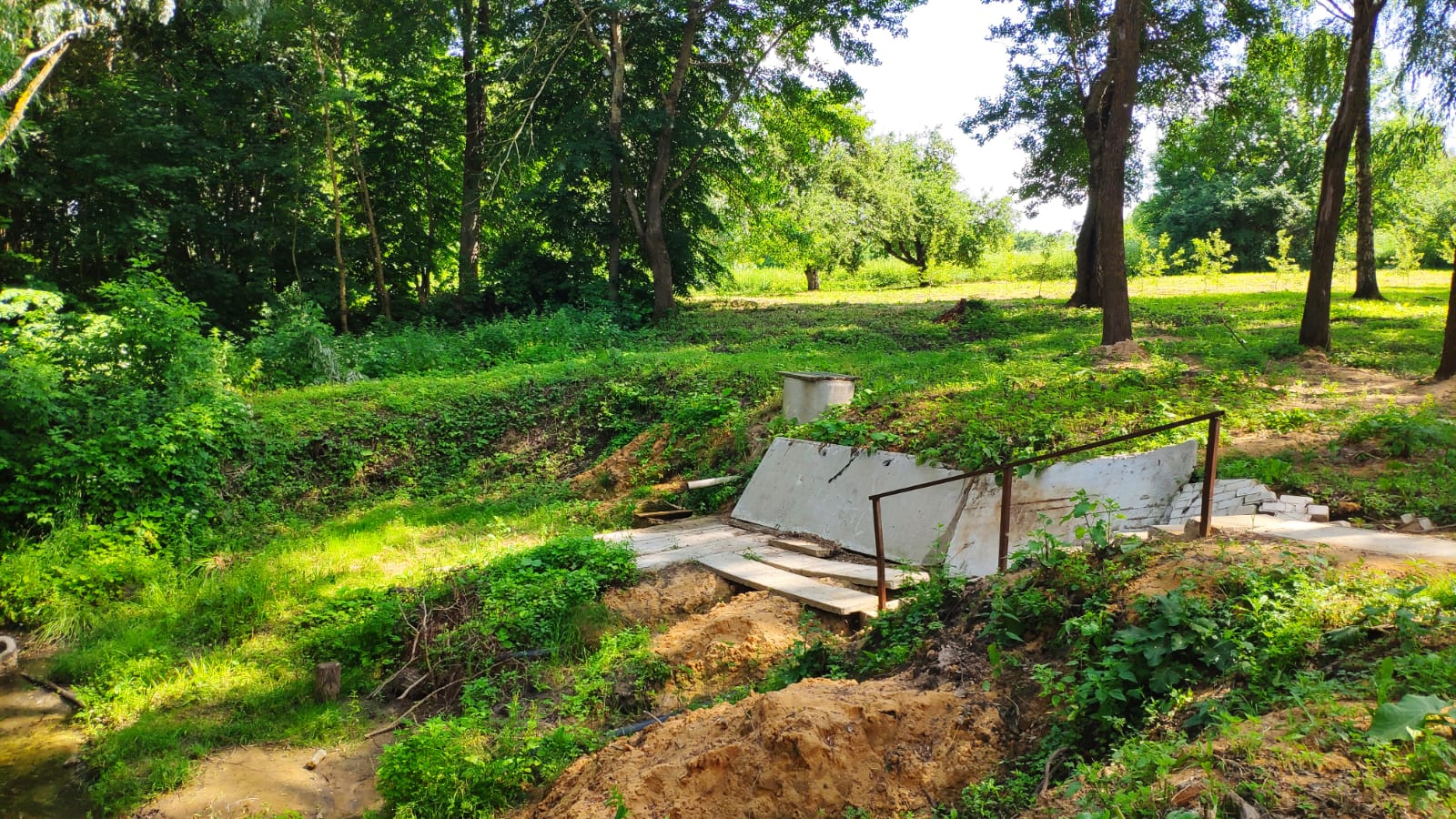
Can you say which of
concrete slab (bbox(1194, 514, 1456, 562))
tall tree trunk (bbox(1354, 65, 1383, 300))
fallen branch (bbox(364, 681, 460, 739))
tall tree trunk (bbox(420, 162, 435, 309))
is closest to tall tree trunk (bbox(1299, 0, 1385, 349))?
tall tree trunk (bbox(1354, 65, 1383, 300))

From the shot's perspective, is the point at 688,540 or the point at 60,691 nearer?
the point at 60,691

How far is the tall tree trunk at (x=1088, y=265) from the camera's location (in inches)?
776

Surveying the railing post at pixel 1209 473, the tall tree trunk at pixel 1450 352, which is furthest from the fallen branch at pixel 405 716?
the tall tree trunk at pixel 1450 352

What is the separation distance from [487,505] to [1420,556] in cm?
964

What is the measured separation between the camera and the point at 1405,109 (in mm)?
17578

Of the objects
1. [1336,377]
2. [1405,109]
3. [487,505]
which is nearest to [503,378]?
[487,505]

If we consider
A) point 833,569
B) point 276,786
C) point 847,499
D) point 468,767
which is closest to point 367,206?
point 847,499

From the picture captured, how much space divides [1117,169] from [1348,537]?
348 inches

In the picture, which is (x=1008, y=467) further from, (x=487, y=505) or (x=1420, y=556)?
(x=487, y=505)

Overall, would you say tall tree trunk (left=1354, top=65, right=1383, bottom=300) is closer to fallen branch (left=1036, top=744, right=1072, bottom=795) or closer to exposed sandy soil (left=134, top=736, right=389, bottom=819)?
fallen branch (left=1036, top=744, right=1072, bottom=795)

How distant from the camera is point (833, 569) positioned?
7988 millimetres

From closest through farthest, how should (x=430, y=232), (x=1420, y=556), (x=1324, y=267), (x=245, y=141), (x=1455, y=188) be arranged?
(x=1420, y=556), (x=1324, y=267), (x=245, y=141), (x=430, y=232), (x=1455, y=188)

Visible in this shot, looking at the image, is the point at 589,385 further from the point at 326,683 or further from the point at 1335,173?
the point at 1335,173

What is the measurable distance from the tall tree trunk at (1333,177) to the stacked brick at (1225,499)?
24.1 feet
